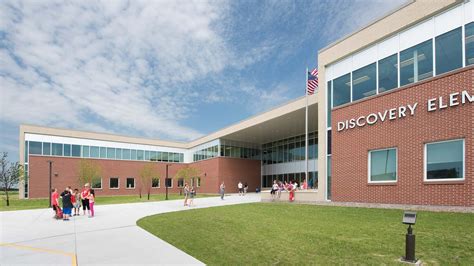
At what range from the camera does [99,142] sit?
4756 cm

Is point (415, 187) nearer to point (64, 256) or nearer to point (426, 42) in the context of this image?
point (426, 42)

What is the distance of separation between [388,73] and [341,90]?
336 centimetres

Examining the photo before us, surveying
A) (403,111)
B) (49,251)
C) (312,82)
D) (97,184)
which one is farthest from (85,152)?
(403,111)

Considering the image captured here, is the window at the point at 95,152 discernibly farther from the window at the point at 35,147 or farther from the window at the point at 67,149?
the window at the point at 35,147

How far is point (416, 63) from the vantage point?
15.3 metres

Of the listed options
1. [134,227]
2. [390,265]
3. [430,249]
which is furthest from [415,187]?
[134,227]

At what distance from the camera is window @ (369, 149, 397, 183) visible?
15.7 meters

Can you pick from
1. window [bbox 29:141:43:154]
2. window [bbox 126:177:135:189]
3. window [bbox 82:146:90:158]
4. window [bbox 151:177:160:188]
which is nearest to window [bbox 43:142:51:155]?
window [bbox 29:141:43:154]

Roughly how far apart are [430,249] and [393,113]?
32.2ft

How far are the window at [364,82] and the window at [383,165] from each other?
3272 millimetres

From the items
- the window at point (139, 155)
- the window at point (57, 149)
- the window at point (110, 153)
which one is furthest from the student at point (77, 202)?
the window at point (139, 155)

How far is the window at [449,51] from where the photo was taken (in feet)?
44.4

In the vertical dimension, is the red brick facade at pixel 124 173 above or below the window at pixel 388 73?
below

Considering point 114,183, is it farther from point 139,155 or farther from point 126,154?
point 139,155
